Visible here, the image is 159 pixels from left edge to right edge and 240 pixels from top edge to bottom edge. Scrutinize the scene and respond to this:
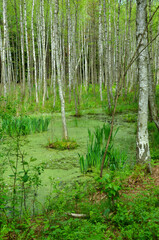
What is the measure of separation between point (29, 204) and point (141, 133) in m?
1.96

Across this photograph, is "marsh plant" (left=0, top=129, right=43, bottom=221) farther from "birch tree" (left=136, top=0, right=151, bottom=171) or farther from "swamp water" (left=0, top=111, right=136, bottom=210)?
"birch tree" (left=136, top=0, right=151, bottom=171)

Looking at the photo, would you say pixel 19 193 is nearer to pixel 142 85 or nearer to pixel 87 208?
pixel 87 208

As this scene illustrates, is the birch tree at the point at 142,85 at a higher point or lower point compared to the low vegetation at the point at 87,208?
higher

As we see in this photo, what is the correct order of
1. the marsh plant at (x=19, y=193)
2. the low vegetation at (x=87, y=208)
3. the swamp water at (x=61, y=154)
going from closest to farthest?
the low vegetation at (x=87, y=208) < the marsh plant at (x=19, y=193) < the swamp water at (x=61, y=154)

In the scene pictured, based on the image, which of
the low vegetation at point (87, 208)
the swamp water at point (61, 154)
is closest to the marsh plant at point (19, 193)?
the low vegetation at point (87, 208)

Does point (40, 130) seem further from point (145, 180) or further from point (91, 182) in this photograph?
point (145, 180)

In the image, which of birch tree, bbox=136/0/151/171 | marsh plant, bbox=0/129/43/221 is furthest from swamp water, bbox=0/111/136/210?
birch tree, bbox=136/0/151/171

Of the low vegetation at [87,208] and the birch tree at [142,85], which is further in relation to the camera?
the birch tree at [142,85]

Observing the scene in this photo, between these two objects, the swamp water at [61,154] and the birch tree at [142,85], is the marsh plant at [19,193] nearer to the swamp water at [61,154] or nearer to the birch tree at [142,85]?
the swamp water at [61,154]

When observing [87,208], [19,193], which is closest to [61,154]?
[19,193]

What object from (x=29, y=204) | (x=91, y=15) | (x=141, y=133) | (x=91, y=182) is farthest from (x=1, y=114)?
(x=91, y=15)

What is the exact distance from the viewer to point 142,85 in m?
3.25

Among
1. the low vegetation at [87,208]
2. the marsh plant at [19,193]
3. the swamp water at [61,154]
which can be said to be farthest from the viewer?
the swamp water at [61,154]

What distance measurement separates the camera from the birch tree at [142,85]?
316cm
